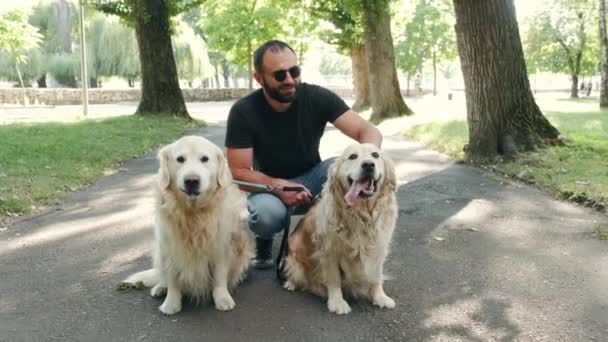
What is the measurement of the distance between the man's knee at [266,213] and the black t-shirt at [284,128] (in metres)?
0.40

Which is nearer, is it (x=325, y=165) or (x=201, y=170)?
(x=201, y=170)

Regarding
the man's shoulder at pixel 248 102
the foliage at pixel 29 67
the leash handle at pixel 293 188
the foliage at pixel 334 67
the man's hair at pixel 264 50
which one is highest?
the foliage at pixel 334 67

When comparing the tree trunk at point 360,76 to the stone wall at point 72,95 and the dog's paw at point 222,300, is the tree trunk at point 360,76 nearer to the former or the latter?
the stone wall at point 72,95

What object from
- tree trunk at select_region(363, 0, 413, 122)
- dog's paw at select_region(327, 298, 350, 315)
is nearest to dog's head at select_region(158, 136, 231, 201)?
dog's paw at select_region(327, 298, 350, 315)

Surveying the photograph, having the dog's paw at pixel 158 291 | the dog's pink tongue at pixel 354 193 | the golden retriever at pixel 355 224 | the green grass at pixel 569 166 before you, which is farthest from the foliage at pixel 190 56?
the dog's pink tongue at pixel 354 193

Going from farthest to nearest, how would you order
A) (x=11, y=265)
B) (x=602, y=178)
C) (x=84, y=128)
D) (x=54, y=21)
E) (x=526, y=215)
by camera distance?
(x=54, y=21)
(x=84, y=128)
(x=602, y=178)
(x=526, y=215)
(x=11, y=265)

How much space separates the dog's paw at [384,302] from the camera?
367 cm

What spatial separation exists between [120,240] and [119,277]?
1.16 metres

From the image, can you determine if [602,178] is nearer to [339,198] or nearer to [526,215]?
[526,215]

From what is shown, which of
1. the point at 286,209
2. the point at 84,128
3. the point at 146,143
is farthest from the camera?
the point at 84,128

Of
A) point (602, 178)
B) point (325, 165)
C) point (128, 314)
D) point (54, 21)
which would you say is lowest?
point (128, 314)

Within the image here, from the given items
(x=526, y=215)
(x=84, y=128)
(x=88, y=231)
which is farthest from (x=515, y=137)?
(x=84, y=128)

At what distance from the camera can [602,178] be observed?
704cm

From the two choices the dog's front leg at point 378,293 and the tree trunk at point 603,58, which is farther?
the tree trunk at point 603,58
